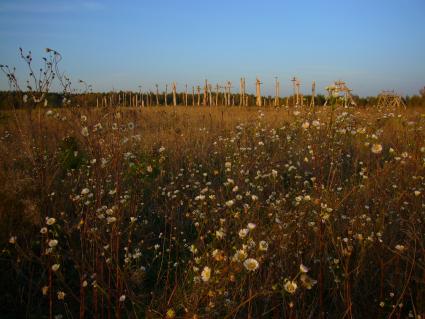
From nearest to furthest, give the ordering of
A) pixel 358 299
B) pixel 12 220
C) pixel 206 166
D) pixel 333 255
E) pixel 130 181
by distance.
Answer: pixel 358 299
pixel 333 255
pixel 12 220
pixel 130 181
pixel 206 166

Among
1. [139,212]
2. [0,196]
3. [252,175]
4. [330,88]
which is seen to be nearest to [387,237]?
[330,88]

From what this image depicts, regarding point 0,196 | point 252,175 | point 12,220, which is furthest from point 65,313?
point 252,175

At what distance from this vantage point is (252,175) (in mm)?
4312

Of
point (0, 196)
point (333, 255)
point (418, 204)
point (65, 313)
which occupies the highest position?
point (0, 196)

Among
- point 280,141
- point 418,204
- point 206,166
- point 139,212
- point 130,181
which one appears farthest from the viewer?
point 280,141

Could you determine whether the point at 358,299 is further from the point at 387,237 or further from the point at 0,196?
the point at 0,196

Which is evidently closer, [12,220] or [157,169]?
[12,220]

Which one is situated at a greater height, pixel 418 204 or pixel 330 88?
pixel 330 88

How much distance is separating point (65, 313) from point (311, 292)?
159cm

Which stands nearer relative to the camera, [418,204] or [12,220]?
[12,220]

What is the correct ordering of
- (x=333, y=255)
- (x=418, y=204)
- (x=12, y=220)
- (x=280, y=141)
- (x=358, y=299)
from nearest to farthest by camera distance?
(x=358, y=299) < (x=333, y=255) < (x=12, y=220) < (x=418, y=204) < (x=280, y=141)

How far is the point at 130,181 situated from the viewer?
4.16 m

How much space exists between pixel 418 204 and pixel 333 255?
111 cm

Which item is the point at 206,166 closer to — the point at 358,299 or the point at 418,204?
the point at 418,204
